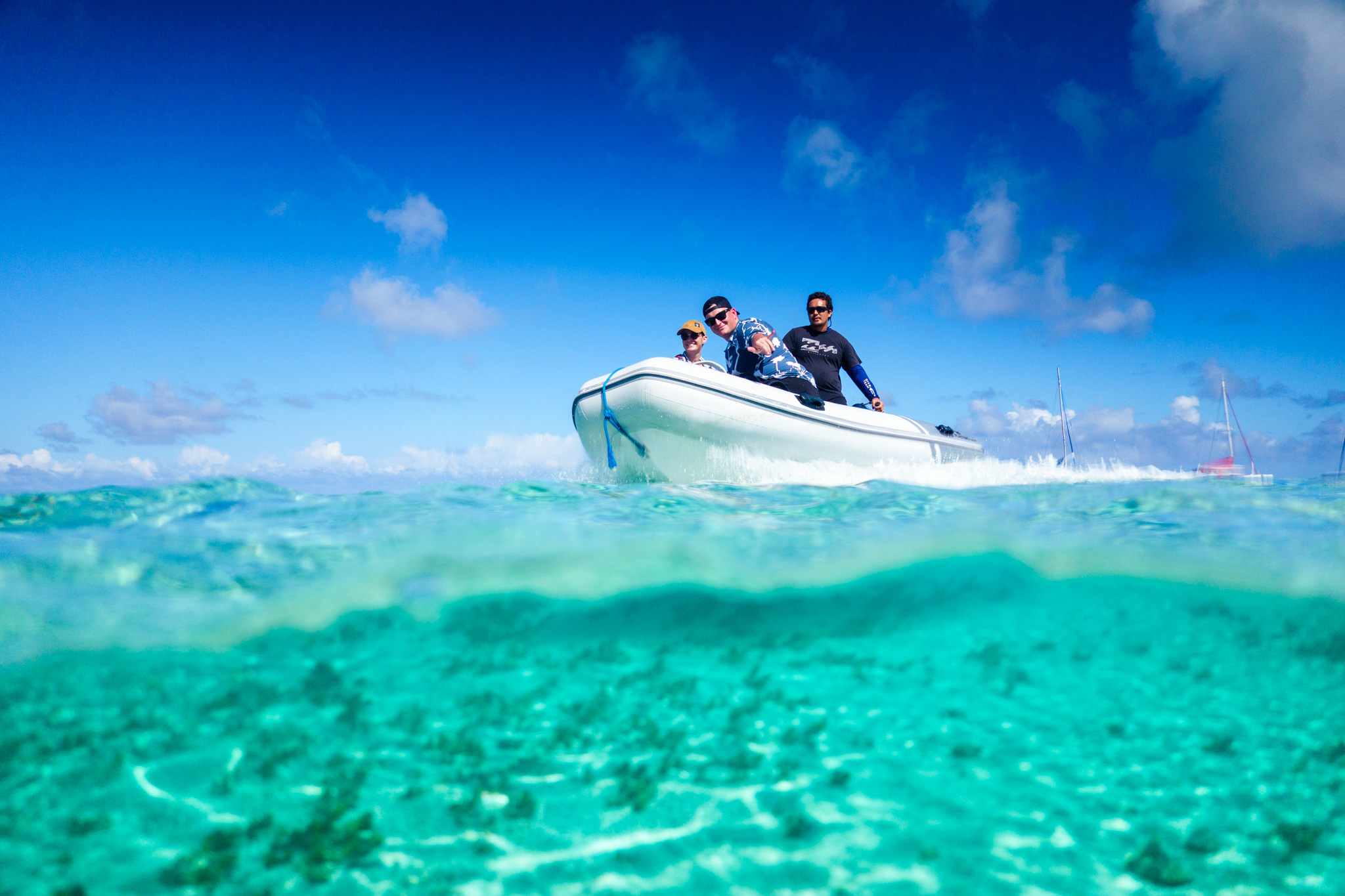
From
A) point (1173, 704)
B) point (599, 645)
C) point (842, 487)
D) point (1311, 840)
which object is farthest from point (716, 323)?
point (1311, 840)

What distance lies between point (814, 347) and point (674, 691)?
517 cm

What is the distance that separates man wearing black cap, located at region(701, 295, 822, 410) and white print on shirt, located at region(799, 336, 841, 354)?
24.0 inches

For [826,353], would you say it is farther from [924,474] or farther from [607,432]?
[607,432]

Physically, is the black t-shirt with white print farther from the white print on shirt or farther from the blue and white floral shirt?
the blue and white floral shirt

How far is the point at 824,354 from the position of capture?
752 cm

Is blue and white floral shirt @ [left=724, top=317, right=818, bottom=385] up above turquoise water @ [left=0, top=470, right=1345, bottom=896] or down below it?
above

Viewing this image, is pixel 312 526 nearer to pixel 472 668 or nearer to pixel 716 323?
pixel 472 668

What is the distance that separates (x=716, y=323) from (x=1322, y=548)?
5575 mm

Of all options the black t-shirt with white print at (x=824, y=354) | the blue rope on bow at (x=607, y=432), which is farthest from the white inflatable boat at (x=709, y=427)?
the black t-shirt with white print at (x=824, y=354)

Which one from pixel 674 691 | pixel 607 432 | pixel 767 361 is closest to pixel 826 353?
pixel 767 361

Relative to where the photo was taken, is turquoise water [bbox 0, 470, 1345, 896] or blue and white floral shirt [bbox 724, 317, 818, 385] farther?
blue and white floral shirt [bbox 724, 317, 818, 385]

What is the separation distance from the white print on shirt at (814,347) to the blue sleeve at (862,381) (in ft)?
1.69

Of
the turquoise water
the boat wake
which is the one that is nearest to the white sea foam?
the boat wake

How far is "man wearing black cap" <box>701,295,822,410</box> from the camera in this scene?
21.8ft
